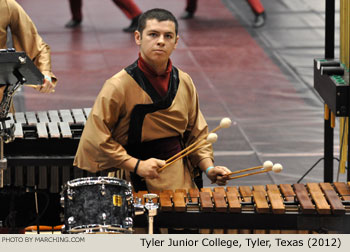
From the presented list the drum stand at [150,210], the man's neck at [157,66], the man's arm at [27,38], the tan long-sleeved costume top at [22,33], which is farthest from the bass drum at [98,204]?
the tan long-sleeved costume top at [22,33]

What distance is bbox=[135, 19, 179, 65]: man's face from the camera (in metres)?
5.13

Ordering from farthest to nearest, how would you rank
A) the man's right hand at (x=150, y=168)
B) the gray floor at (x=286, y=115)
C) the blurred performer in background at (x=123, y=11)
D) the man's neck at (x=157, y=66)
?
the blurred performer in background at (x=123, y=11), the gray floor at (x=286, y=115), the man's neck at (x=157, y=66), the man's right hand at (x=150, y=168)

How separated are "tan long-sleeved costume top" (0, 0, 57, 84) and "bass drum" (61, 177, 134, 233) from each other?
166cm

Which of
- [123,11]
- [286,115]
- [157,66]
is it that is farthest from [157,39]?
[123,11]

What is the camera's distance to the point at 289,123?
873 centimetres

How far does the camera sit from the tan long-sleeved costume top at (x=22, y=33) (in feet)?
20.2

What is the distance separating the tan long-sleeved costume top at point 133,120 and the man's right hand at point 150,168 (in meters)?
0.10

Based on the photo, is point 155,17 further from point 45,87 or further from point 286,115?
point 286,115

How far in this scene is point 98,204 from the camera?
15.4 ft

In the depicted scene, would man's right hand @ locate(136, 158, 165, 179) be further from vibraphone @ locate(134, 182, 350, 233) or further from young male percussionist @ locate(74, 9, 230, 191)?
vibraphone @ locate(134, 182, 350, 233)

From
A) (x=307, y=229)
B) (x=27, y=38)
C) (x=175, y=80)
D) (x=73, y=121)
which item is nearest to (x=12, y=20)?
(x=27, y=38)

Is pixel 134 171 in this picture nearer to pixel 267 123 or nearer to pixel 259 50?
pixel 267 123

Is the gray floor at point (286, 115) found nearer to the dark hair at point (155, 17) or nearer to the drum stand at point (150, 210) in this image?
the dark hair at point (155, 17)

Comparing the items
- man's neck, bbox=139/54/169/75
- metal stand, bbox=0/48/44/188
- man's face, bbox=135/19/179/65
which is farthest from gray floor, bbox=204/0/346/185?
metal stand, bbox=0/48/44/188
